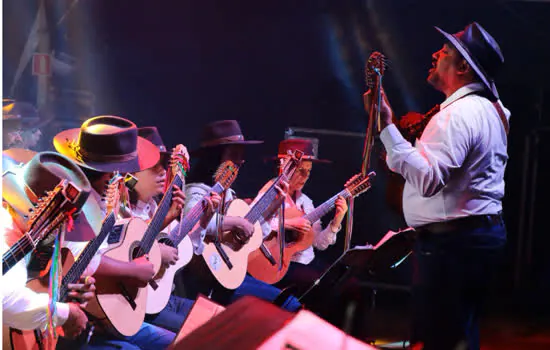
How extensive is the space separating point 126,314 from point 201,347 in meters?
2.19

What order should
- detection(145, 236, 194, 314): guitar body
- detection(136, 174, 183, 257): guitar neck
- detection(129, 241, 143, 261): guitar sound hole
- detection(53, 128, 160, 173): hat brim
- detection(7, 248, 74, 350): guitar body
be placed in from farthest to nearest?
1. detection(145, 236, 194, 314): guitar body
2. detection(136, 174, 183, 257): guitar neck
3. detection(129, 241, 143, 261): guitar sound hole
4. detection(53, 128, 160, 173): hat brim
5. detection(7, 248, 74, 350): guitar body

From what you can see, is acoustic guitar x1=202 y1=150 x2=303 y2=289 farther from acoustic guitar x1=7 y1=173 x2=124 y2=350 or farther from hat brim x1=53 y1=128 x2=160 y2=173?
acoustic guitar x1=7 y1=173 x2=124 y2=350

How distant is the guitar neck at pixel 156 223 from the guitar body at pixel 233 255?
2.55ft

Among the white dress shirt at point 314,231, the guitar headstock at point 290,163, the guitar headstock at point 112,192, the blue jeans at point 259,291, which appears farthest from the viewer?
the white dress shirt at point 314,231

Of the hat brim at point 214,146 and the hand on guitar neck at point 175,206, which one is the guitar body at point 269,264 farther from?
the hand on guitar neck at point 175,206

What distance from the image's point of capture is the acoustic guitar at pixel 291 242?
5.22m

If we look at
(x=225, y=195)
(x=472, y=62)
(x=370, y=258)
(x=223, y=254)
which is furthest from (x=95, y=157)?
(x=472, y=62)

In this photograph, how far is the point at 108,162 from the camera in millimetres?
3273

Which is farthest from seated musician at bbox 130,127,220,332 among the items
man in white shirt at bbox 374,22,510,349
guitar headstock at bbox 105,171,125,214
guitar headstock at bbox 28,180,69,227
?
guitar headstock at bbox 28,180,69,227

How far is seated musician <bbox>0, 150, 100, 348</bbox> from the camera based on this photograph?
2.47m

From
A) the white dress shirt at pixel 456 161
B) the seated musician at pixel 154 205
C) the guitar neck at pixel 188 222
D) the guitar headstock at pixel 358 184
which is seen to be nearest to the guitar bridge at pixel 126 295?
the seated musician at pixel 154 205

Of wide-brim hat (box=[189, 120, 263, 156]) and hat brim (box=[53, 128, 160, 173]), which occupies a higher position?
hat brim (box=[53, 128, 160, 173])

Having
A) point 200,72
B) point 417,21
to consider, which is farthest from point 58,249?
point 417,21

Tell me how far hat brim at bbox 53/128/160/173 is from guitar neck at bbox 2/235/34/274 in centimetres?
87
